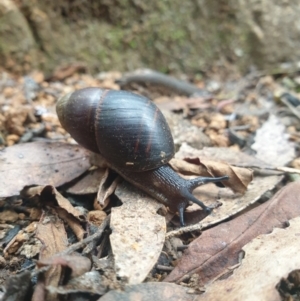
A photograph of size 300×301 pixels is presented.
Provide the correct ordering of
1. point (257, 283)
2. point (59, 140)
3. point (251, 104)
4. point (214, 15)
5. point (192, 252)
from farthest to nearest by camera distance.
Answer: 1. point (214, 15)
2. point (251, 104)
3. point (59, 140)
4. point (192, 252)
5. point (257, 283)

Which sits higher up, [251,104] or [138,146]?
[138,146]

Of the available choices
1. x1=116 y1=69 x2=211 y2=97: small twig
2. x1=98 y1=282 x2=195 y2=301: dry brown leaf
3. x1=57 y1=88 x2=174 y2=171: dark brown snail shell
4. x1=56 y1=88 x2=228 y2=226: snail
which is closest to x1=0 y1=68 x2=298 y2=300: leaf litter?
x1=98 y1=282 x2=195 y2=301: dry brown leaf

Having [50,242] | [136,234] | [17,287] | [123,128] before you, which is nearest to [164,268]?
[136,234]

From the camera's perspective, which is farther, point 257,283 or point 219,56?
point 219,56

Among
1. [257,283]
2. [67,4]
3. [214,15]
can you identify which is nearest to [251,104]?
[214,15]

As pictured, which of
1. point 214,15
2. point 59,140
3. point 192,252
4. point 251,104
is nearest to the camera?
point 192,252

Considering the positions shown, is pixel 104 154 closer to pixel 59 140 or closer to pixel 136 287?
pixel 59 140
